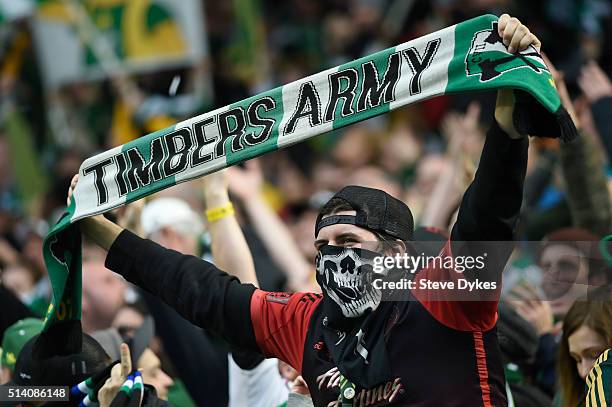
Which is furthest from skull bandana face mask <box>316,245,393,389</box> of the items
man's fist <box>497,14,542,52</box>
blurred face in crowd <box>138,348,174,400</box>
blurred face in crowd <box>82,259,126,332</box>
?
blurred face in crowd <box>82,259,126,332</box>

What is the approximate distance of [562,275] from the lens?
14.6 feet

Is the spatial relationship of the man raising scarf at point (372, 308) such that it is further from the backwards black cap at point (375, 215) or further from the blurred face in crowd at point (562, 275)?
the blurred face in crowd at point (562, 275)

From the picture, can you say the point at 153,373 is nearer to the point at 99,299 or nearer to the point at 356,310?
the point at 99,299

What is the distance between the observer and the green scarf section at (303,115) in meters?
3.25

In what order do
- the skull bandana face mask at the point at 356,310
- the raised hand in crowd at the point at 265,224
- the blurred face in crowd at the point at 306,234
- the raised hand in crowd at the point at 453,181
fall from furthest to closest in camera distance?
the blurred face in crowd at the point at 306,234
the raised hand in crowd at the point at 265,224
the raised hand in crowd at the point at 453,181
the skull bandana face mask at the point at 356,310

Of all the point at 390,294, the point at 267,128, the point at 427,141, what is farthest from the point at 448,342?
the point at 427,141

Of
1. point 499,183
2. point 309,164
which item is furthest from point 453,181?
point 309,164

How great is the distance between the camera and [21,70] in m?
10.9

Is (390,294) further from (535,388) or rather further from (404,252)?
(535,388)

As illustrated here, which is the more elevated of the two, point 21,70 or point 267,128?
point 21,70

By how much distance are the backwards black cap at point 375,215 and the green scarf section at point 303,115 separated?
22 centimetres

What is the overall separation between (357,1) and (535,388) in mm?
6438

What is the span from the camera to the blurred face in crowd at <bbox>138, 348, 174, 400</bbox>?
14.8 feet

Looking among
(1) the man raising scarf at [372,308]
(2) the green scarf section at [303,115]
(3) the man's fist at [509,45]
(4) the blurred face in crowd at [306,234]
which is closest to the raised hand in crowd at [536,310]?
(1) the man raising scarf at [372,308]
